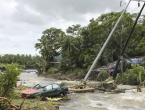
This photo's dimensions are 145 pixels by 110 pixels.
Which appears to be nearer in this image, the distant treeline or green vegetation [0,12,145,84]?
green vegetation [0,12,145,84]

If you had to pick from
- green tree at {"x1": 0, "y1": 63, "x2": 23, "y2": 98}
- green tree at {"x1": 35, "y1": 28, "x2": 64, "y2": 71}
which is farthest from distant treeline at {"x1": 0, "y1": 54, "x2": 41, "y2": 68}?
green tree at {"x1": 0, "y1": 63, "x2": 23, "y2": 98}

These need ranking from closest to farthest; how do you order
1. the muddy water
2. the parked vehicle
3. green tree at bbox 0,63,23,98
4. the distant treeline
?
green tree at bbox 0,63,23,98
the muddy water
the parked vehicle
the distant treeline

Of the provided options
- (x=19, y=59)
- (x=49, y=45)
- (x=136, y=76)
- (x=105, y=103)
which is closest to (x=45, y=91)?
(x=105, y=103)

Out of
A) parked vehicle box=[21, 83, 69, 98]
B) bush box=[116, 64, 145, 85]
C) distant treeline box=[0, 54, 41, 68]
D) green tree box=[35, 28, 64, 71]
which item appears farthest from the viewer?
distant treeline box=[0, 54, 41, 68]

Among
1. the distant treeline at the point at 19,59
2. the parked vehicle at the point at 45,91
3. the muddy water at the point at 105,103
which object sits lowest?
the muddy water at the point at 105,103

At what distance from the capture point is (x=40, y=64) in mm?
57906

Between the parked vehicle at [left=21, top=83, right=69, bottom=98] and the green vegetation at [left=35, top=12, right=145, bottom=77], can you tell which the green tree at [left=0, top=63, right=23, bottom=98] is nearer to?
the parked vehicle at [left=21, top=83, right=69, bottom=98]

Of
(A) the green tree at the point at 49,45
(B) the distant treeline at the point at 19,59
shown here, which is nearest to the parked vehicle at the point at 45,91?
(A) the green tree at the point at 49,45

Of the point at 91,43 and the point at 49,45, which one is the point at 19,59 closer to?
the point at 49,45

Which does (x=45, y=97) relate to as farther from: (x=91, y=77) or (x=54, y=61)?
(x=54, y=61)

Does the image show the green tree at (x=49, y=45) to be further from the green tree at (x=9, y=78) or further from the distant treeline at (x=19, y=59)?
the green tree at (x=9, y=78)

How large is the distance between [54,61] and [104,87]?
1832 inches

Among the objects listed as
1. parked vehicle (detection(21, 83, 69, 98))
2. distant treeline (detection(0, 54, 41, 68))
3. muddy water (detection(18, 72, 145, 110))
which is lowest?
muddy water (detection(18, 72, 145, 110))

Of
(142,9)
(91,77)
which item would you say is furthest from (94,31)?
(142,9)
